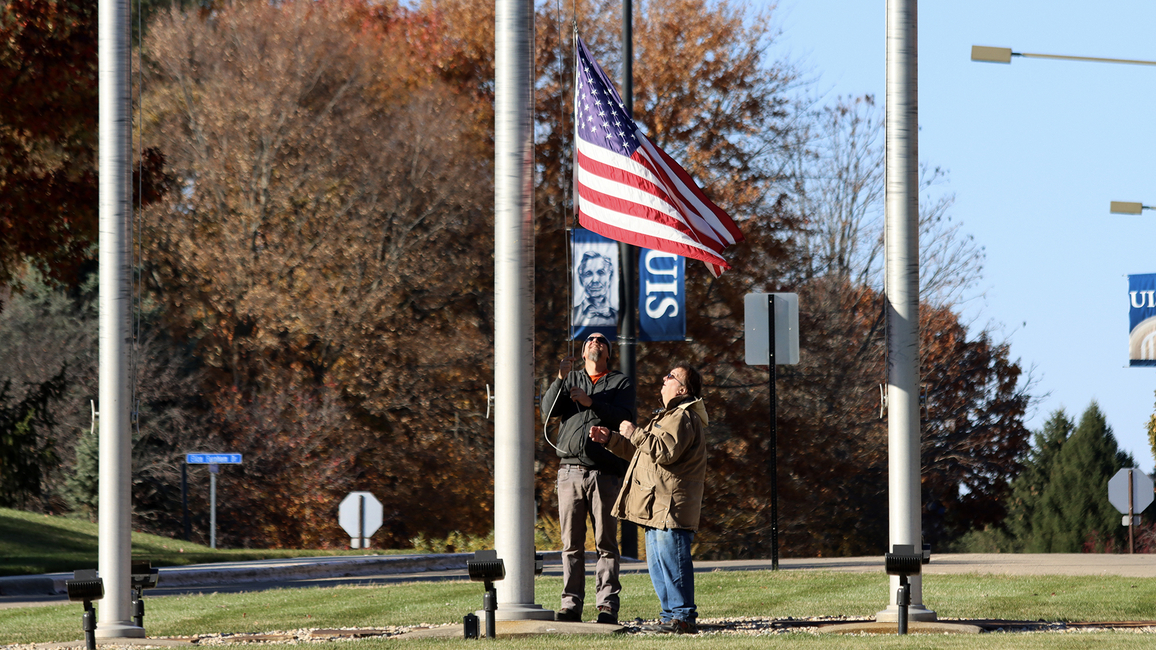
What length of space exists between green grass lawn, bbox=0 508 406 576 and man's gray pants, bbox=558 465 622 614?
11670mm

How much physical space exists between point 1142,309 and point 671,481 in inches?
1191

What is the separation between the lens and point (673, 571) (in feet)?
32.2

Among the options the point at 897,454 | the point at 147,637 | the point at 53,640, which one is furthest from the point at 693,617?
the point at 53,640

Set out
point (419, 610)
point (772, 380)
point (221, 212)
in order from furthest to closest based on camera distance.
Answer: point (221, 212), point (772, 380), point (419, 610)

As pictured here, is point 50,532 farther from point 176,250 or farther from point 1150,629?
point 1150,629

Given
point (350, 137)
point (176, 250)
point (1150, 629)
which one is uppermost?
point (350, 137)

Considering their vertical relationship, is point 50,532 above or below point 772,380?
below

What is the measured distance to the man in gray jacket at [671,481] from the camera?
31.4 ft

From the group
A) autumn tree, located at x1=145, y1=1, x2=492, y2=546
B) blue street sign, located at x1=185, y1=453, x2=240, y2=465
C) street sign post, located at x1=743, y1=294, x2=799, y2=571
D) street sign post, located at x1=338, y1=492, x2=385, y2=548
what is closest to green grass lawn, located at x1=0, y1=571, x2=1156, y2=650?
street sign post, located at x1=743, y1=294, x2=799, y2=571

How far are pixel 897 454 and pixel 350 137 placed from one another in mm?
22841

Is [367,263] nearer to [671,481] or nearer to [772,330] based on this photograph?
[772,330]

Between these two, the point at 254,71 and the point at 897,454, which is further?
the point at 254,71

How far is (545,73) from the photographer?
32531 millimetres

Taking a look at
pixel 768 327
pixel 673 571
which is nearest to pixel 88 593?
pixel 673 571
